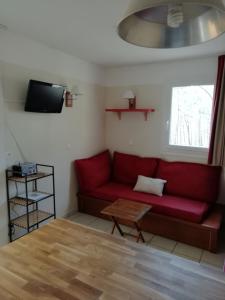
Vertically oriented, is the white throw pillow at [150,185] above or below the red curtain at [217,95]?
below

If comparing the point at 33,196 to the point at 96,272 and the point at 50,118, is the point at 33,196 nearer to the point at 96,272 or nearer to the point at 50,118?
the point at 50,118

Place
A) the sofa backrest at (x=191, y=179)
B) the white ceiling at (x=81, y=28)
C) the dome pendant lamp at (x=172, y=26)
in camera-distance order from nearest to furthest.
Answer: the dome pendant lamp at (x=172, y=26) → the white ceiling at (x=81, y=28) → the sofa backrest at (x=191, y=179)

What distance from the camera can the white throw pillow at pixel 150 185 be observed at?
11.2 ft

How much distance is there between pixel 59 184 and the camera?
11.3ft

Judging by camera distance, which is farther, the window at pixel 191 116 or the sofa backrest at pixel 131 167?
the sofa backrest at pixel 131 167

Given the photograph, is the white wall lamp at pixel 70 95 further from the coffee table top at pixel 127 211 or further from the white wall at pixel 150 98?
the coffee table top at pixel 127 211

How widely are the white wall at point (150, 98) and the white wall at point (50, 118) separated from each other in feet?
0.84

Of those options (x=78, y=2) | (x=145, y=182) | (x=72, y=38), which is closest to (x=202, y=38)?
(x=78, y=2)

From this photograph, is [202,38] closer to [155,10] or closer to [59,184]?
[155,10]

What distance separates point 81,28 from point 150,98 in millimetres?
1831

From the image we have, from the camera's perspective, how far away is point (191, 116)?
3592 mm

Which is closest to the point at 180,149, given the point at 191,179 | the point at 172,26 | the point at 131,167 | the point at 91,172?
the point at 191,179

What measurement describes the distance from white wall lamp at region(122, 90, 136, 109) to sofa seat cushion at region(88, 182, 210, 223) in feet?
4.74

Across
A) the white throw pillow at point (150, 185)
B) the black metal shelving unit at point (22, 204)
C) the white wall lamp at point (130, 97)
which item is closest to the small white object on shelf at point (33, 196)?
the black metal shelving unit at point (22, 204)
